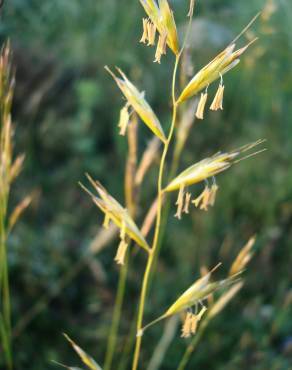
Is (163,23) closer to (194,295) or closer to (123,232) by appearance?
(123,232)

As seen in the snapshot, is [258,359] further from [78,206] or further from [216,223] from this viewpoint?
[78,206]

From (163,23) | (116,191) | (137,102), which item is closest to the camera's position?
(163,23)

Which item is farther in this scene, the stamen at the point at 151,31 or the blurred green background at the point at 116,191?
the blurred green background at the point at 116,191

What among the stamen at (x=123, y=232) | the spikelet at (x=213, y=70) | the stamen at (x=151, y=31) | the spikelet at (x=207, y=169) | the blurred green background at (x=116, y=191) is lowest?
the blurred green background at (x=116, y=191)

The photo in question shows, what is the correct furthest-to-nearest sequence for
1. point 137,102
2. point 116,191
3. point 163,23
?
point 116,191 < point 137,102 < point 163,23

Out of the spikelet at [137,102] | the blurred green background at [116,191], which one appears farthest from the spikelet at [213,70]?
the blurred green background at [116,191]

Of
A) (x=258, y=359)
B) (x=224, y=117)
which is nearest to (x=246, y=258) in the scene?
(x=258, y=359)

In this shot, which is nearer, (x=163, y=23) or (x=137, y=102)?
(x=163, y=23)

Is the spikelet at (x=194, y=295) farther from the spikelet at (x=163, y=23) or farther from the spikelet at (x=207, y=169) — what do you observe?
the spikelet at (x=163, y=23)

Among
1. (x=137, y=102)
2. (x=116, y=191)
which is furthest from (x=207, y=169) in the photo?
(x=116, y=191)

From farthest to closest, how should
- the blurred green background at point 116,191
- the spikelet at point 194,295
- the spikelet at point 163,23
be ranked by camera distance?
the blurred green background at point 116,191, the spikelet at point 194,295, the spikelet at point 163,23
